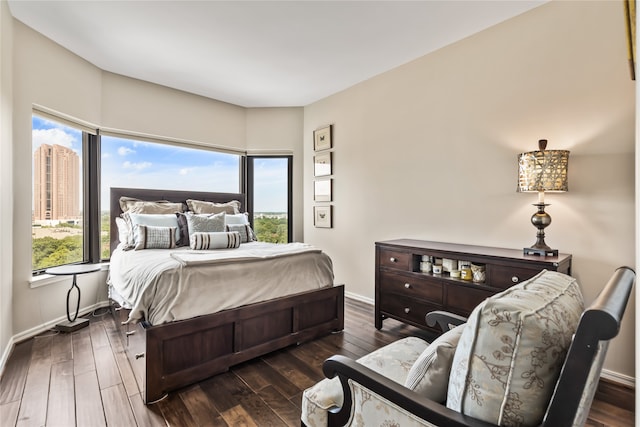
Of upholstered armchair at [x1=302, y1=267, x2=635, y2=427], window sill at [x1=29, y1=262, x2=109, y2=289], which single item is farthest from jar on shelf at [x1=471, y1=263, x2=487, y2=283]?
window sill at [x1=29, y1=262, x2=109, y2=289]

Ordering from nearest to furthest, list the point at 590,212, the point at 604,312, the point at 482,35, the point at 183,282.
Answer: the point at 604,312 < the point at 183,282 < the point at 590,212 < the point at 482,35

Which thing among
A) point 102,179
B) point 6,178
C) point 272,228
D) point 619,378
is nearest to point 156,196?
point 102,179

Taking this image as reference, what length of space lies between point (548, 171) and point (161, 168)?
4374 millimetres

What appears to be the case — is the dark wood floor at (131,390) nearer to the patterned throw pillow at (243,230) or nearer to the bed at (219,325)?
the bed at (219,325)

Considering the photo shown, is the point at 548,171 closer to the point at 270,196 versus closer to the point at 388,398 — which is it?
the point at 388,398

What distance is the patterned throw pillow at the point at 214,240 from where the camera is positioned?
10.6ft

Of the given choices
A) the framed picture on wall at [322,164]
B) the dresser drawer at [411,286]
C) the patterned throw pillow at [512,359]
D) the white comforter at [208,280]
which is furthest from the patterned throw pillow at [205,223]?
the patterned throw pillow at [512,359]

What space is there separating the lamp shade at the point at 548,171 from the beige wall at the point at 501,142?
9.1 inches

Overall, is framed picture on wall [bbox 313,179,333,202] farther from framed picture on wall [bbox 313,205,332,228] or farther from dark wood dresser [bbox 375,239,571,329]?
dark wood dresser [bbox 375,239,571,329]

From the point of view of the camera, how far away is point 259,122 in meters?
4.97

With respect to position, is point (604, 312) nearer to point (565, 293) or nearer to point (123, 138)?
point (565, 293)

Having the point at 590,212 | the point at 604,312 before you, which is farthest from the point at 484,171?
the point at 604,312

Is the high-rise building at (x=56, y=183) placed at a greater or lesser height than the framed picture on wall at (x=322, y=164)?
lesser

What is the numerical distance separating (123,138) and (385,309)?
12.3ft
